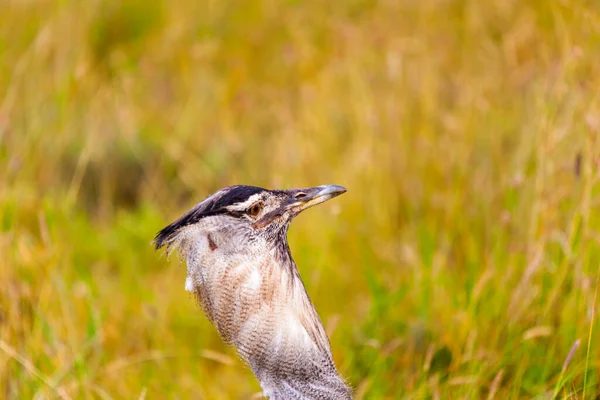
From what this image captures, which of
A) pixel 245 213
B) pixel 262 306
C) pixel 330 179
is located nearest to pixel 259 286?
pixel 262 306

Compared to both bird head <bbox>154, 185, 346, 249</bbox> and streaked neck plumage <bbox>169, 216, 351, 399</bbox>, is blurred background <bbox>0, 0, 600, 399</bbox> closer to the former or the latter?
streaked neck plumage <bbox>169, 216, 351, 399</bbox>

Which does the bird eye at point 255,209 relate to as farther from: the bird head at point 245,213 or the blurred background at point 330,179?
the blurred background at point 330,179

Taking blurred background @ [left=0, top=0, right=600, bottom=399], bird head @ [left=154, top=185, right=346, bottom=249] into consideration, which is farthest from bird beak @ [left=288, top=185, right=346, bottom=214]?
blurred background @ [left=0, top=0, right=600, bottom=399]

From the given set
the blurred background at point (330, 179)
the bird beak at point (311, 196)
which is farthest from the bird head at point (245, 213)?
the blurred background at point (330, 179)

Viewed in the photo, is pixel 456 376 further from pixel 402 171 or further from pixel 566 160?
pixel 402 171

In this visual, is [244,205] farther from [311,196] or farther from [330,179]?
[330,179]

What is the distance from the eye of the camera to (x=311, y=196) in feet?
8.09

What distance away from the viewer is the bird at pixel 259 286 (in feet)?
7.62

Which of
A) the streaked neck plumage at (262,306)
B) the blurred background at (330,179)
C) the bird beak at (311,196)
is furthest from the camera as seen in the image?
the blurred background at (330,179)

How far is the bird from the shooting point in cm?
232

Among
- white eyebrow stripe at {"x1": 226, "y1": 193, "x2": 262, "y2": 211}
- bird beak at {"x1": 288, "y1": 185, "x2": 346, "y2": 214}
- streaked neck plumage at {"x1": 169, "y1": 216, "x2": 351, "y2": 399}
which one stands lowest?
streaked neck plumage at {"x1": 169, "y1": 216, "x2": 351, "y2": 399}

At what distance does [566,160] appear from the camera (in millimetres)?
3555

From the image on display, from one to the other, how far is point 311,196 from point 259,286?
30cm

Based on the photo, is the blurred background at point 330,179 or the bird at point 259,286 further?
the blurred background at point 330,179
